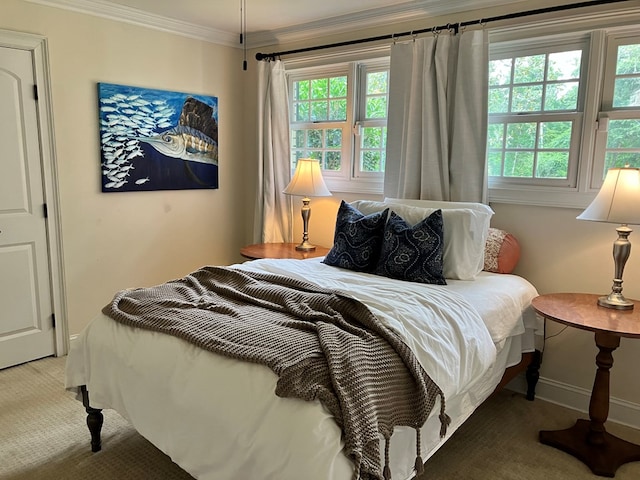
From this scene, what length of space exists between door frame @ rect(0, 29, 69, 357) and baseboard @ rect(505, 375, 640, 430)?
307 cm

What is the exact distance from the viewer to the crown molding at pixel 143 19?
10.6 ft

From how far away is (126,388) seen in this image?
78.6 inches

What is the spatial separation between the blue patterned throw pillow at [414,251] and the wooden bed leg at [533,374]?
830mm

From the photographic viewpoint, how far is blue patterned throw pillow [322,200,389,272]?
2.85 metres

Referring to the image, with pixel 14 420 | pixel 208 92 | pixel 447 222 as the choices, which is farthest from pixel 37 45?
pixel 447 222

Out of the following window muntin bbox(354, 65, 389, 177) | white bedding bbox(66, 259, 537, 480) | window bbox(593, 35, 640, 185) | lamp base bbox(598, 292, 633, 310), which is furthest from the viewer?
window muntin bbox(354, 65, 389, 177)

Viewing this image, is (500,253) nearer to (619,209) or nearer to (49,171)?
(619,209)

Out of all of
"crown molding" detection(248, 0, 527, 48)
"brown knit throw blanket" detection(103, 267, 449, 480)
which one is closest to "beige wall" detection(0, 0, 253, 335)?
"crown molding" detection(248, 0, 527, 48)

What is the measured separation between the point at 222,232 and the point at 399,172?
5.92 ft

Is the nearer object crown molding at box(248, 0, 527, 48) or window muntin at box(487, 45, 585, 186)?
window muntin at box(487, 45, 585, 186)

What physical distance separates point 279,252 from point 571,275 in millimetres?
1985

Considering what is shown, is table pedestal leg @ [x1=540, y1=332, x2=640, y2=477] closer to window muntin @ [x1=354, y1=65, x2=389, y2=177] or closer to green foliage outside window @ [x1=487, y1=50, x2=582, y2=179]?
green foliage outside window @ [x1=487, y1=50, x2=582, y2=179]

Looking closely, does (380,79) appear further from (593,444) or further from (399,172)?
(593,444)

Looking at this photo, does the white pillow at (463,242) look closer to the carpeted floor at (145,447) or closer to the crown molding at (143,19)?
the carpeted floor at (145,447)
